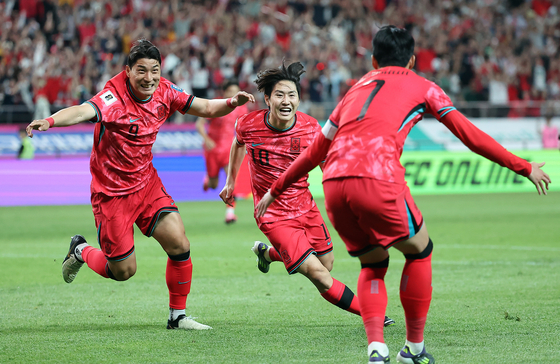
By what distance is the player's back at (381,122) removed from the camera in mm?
4121

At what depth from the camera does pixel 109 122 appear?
18.6 feet

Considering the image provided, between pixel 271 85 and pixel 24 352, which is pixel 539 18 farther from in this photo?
pixel 24 352

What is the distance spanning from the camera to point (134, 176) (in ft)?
19.2

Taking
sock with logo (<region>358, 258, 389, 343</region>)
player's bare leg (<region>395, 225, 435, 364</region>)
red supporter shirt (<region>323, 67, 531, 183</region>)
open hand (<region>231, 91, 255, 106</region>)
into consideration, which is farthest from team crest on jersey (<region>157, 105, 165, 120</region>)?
player's bare leg (<region>395, 225, 435, 364</region>)

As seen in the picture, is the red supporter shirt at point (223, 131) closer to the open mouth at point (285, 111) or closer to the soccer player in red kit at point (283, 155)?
the soccer player in red kit at point (283, 155)

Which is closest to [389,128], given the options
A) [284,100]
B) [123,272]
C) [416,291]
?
[416,291]

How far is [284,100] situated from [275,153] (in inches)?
17.4

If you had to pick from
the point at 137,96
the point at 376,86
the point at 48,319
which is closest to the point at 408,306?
the point at 376,86

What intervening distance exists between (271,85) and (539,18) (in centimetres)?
2456

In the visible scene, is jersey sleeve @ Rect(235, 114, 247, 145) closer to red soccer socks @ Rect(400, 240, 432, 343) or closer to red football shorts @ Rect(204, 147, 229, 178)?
Answer: red soccer socks @ Rect(400, 240, 432, 343)

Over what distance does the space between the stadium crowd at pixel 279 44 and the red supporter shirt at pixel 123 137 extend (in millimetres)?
13530

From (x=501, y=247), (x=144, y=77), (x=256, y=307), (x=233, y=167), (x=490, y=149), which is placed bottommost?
(x=501, y=247)

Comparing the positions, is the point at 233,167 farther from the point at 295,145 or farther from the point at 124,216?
the point at 124,216

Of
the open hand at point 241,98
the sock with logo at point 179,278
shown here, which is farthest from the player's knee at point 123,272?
the open hand at point 241,98
